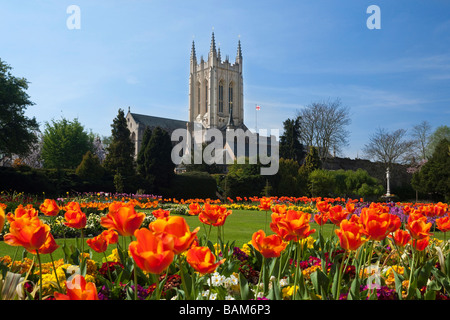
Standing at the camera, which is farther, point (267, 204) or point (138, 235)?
point (267, 204)

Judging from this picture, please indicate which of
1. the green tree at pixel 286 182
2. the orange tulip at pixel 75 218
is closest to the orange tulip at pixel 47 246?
the orange tulip at pixel 75 218

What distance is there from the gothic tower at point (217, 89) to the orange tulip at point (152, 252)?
72.6 m

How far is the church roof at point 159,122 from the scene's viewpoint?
67125mm

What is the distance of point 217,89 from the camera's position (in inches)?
2943

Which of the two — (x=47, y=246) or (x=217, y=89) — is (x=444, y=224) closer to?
(x=47, y=246)

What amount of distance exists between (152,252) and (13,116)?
31.2 meters

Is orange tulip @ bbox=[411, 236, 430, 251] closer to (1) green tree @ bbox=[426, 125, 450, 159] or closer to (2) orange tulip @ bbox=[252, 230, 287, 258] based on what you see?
(2) orange tulip @ bbox=[252, 230, 287, 258]

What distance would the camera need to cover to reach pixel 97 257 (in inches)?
191

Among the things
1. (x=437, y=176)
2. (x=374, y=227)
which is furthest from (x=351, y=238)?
(x=437, y=176)

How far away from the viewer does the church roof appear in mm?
67125
